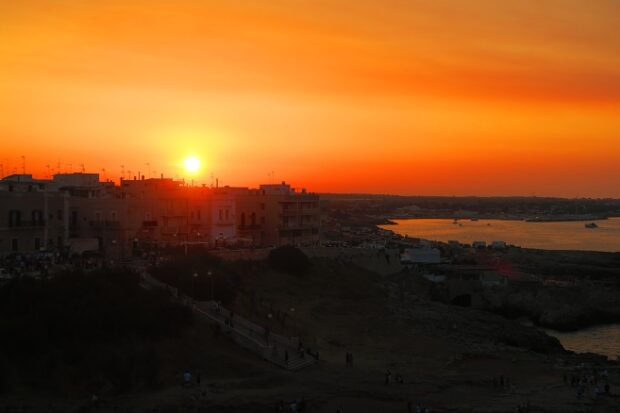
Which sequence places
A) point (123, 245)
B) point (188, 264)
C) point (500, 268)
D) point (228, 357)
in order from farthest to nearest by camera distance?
point (500, 268), point (123, 245), point (188, 264), point (228, 357)

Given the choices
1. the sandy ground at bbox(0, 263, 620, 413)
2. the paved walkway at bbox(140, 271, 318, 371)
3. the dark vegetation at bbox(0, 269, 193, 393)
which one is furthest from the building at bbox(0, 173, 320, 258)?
the dark vegetation at bbox(0, 269, 193, 393)

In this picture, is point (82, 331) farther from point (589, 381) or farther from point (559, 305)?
point (559, 305)

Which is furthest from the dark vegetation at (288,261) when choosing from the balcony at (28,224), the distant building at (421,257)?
the distant building at (421,257)

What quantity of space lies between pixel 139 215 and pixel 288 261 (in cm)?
945

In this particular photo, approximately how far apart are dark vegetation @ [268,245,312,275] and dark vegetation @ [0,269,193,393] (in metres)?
15.3

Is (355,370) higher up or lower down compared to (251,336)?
lower down

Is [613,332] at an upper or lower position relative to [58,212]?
lower

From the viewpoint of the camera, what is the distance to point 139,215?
4366 cm

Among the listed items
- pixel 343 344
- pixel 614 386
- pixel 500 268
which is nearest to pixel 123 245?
pixel 343 344

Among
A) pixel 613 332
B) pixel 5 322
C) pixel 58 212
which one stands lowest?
pixel 613 332

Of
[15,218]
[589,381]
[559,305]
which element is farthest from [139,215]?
[559,305]

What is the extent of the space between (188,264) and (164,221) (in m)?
12.0

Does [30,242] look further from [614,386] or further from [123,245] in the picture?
[614,386]

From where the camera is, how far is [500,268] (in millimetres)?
68500
